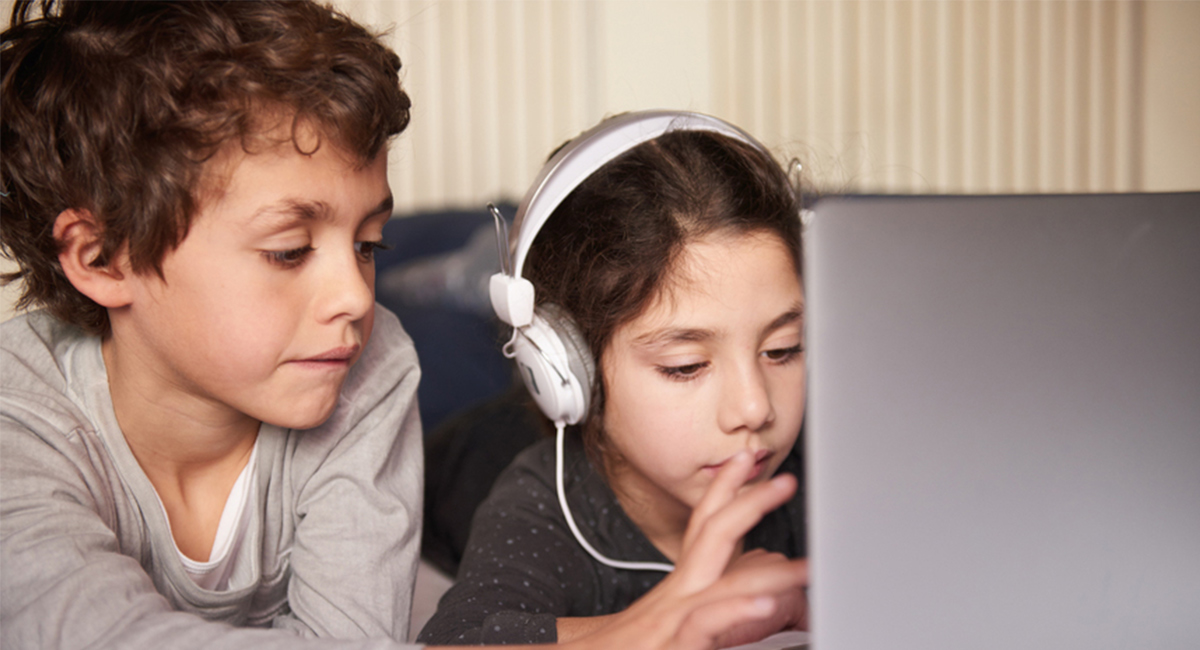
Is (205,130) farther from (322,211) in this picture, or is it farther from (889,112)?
(889,112)

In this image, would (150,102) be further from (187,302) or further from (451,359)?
(451,359)

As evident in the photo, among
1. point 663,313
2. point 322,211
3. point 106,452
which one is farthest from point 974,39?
point 106,452

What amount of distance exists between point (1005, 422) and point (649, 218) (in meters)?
0.54

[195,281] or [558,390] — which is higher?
[195,281]

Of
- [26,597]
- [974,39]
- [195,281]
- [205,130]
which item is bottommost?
[26,597]

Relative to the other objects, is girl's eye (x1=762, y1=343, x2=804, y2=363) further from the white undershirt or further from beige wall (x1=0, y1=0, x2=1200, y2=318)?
beige wall (x1=0, y1=0, x2=1200, y2=318)

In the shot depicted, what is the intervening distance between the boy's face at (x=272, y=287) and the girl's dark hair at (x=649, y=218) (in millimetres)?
245

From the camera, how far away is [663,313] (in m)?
0.88

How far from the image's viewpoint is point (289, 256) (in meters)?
0.75

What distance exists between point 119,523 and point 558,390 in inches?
17.0

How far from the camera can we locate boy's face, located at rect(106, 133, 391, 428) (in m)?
0.74

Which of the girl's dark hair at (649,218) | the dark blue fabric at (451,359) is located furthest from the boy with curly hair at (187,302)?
the dark blue fabric at (451,359)

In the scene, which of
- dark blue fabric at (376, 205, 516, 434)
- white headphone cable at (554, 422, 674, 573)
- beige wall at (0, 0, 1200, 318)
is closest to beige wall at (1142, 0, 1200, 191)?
beige wall at (0, 0, 1200, 318)

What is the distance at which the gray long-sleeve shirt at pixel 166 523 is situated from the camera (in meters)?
0.61
